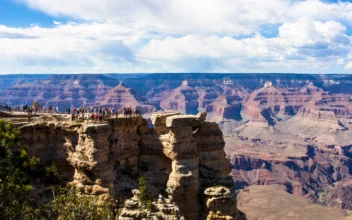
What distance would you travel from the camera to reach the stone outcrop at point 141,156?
34938mm

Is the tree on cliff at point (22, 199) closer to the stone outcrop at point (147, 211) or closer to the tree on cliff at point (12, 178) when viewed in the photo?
the tree on cliff at point (12, 178)

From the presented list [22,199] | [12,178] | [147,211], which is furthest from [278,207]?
[12,178]

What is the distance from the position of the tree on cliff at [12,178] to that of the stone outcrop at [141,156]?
5696mm

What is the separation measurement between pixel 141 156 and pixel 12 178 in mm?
15414

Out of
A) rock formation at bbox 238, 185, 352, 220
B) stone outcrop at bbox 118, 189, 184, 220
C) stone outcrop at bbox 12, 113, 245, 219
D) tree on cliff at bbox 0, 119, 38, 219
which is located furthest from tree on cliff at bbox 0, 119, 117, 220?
rock formation at bbox 238, 185, 352, 220

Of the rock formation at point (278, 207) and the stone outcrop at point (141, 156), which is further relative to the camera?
the rock formation at point (278, 207)

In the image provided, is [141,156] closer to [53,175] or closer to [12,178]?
[53,175]

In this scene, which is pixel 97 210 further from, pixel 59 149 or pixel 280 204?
pixel 280 204

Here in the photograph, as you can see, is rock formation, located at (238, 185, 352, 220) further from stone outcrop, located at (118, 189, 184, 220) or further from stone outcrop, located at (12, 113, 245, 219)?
stone outcrop, located at (118, 189, 184, 220)

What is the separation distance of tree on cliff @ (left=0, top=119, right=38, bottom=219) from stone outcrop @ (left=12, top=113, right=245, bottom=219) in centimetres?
570

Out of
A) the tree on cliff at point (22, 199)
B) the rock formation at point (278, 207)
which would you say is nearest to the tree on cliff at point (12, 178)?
the tree on cliff at point (22, 199)

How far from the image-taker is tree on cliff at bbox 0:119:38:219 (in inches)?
1012

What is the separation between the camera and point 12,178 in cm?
2727

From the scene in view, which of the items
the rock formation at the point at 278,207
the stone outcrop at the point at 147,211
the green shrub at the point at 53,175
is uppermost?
the green shrub at the point at 53,175
